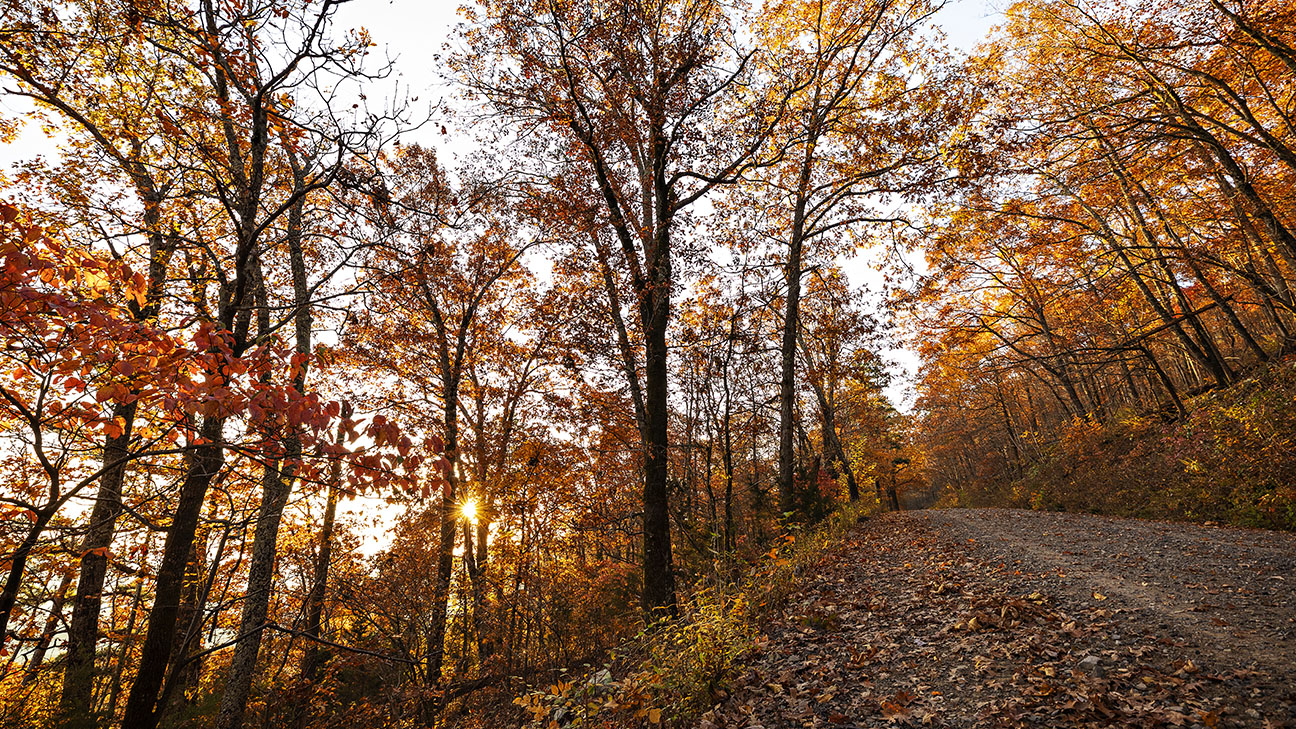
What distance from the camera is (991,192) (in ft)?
37.3

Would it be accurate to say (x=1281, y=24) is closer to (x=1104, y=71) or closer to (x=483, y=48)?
(x=1104, y=71)

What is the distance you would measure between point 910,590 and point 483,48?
11.4m

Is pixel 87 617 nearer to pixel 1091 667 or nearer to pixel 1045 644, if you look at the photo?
pixel 1045 644

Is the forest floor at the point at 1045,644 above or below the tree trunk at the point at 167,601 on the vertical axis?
below

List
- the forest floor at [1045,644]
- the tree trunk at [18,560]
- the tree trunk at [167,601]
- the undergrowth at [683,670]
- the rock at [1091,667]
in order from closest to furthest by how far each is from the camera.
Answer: the tree trunk at [18,560]
the forest floor at [1045,644]
the rock at [1091,667]
the undergrowth at [683,670]
the tree trunk at [167,601]

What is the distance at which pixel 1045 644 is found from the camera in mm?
3738

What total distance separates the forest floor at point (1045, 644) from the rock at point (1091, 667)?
0.02 m

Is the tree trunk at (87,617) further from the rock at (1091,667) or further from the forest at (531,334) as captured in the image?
the rock at (1091,667)

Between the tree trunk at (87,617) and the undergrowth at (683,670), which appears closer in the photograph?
the undergrowth at (683,670)

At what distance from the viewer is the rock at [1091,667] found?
3.22 metres

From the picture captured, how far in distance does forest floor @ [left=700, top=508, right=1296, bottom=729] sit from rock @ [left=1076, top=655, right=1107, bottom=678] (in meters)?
0.02

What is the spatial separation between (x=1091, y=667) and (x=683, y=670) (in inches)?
120

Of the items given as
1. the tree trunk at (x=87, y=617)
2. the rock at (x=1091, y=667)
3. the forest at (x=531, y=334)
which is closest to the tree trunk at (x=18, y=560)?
the forest at (x=531, y=334)

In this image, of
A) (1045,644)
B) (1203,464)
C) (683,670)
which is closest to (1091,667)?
(1045,644)
